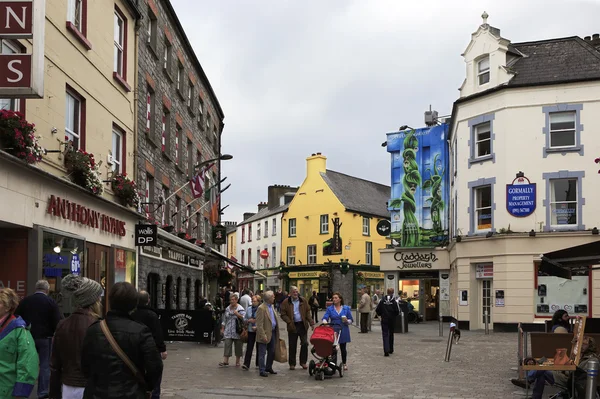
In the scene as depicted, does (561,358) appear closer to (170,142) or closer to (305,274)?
(170,142)

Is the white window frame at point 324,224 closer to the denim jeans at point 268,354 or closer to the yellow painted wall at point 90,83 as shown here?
the yellow painted wall at point 90,83

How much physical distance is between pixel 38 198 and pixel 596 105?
2165 centimetres

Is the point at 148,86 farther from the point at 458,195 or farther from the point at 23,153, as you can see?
the point at 458,195

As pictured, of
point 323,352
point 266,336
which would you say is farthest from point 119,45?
point 323,352

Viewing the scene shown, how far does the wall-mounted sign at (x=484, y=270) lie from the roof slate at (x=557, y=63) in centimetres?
737

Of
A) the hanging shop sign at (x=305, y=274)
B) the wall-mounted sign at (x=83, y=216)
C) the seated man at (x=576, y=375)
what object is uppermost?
the wall-mounted sign at (x=83, y=216)

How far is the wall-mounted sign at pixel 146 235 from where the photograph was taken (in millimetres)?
19625

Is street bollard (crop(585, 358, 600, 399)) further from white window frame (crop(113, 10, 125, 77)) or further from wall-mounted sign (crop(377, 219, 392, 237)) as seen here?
wall-mounted sign (crop(377, 219, 392, 237))

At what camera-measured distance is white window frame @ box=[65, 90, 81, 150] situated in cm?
1559

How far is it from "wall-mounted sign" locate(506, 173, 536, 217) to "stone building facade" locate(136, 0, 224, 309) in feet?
38.2

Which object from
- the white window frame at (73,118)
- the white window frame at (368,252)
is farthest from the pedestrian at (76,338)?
the white window frame at (368,252)

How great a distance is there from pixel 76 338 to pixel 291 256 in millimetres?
57818

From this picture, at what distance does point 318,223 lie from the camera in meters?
61.2

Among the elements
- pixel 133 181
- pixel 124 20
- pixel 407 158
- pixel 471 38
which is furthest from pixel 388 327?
pixel 407 158
